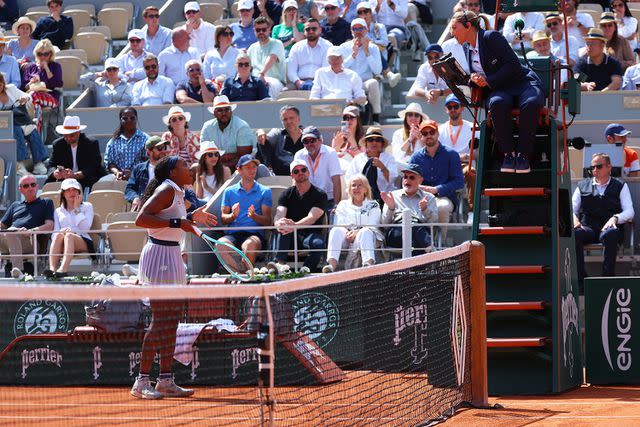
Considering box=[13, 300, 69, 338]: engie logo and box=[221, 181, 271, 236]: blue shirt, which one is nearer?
box=[13, 300, 69, 338]: engie logo

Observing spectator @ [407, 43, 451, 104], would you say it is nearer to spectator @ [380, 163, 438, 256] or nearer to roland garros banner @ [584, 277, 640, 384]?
spectator @ [380, 163, 438, 256]

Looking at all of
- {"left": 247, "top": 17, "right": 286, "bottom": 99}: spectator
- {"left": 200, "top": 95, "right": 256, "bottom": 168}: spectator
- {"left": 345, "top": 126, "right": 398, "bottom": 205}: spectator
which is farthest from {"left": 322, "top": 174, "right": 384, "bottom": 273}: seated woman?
{"left": 247, "top": 17, "right": 286, "bottom": 99}: spectator

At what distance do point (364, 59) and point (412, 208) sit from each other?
4.60 metres

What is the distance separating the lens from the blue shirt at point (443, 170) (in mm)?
13922

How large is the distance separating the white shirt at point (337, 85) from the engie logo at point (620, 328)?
238 inches

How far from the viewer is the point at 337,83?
656 inches

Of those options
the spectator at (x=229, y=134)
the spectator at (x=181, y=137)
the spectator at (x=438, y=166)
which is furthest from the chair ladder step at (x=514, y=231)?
the spectator at (x=181, y=137)

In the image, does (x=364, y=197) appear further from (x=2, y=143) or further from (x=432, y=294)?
(x=2, y=143)

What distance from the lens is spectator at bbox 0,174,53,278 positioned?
14461 millimetres

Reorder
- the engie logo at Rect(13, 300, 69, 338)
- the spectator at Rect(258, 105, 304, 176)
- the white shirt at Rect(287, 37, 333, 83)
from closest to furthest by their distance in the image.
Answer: the engie logo at Rect(13, 300, 69, 338) < the spectator at Rect(258, 105, 304, 176) < the white shirt at Rect(287, 37, 333, 83)

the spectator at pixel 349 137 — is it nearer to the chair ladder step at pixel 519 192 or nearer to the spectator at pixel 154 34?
the chair ladder step at pixel 519 192

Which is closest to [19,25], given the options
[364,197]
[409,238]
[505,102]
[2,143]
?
[2,143]

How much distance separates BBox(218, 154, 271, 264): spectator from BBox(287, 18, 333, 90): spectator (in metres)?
3.77

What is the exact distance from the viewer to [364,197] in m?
13.5
